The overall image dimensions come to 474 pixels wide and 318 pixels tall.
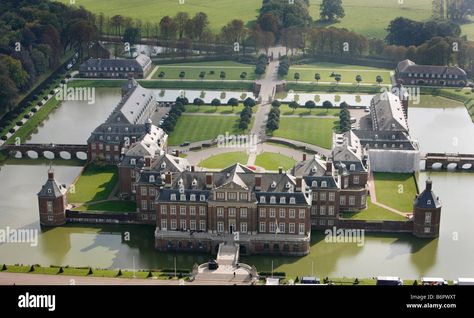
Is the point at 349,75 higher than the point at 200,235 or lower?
higher

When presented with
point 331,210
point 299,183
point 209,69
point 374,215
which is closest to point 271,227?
point 299,183

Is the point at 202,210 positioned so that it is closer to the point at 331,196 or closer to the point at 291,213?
the point at 291,213

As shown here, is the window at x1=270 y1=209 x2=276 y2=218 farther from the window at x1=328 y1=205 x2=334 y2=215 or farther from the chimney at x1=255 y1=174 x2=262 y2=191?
the window at x1=328 y1=205 x2=334 y2=215

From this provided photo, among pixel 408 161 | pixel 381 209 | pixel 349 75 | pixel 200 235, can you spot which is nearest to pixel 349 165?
pixel 381 209

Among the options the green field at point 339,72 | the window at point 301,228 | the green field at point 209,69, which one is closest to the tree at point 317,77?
the green field at point 339,72

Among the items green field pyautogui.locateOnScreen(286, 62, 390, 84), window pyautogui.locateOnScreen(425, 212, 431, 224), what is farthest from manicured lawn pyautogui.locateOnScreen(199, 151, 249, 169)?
green field pyautogui.locateOnScreen(286, 62, 390, 84)

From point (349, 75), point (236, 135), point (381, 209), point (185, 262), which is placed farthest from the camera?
point (349, 75)

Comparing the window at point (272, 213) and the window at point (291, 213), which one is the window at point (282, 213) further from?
the window at point (272, 213)

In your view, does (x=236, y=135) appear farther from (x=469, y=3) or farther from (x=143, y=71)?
(x=469, y=3)
